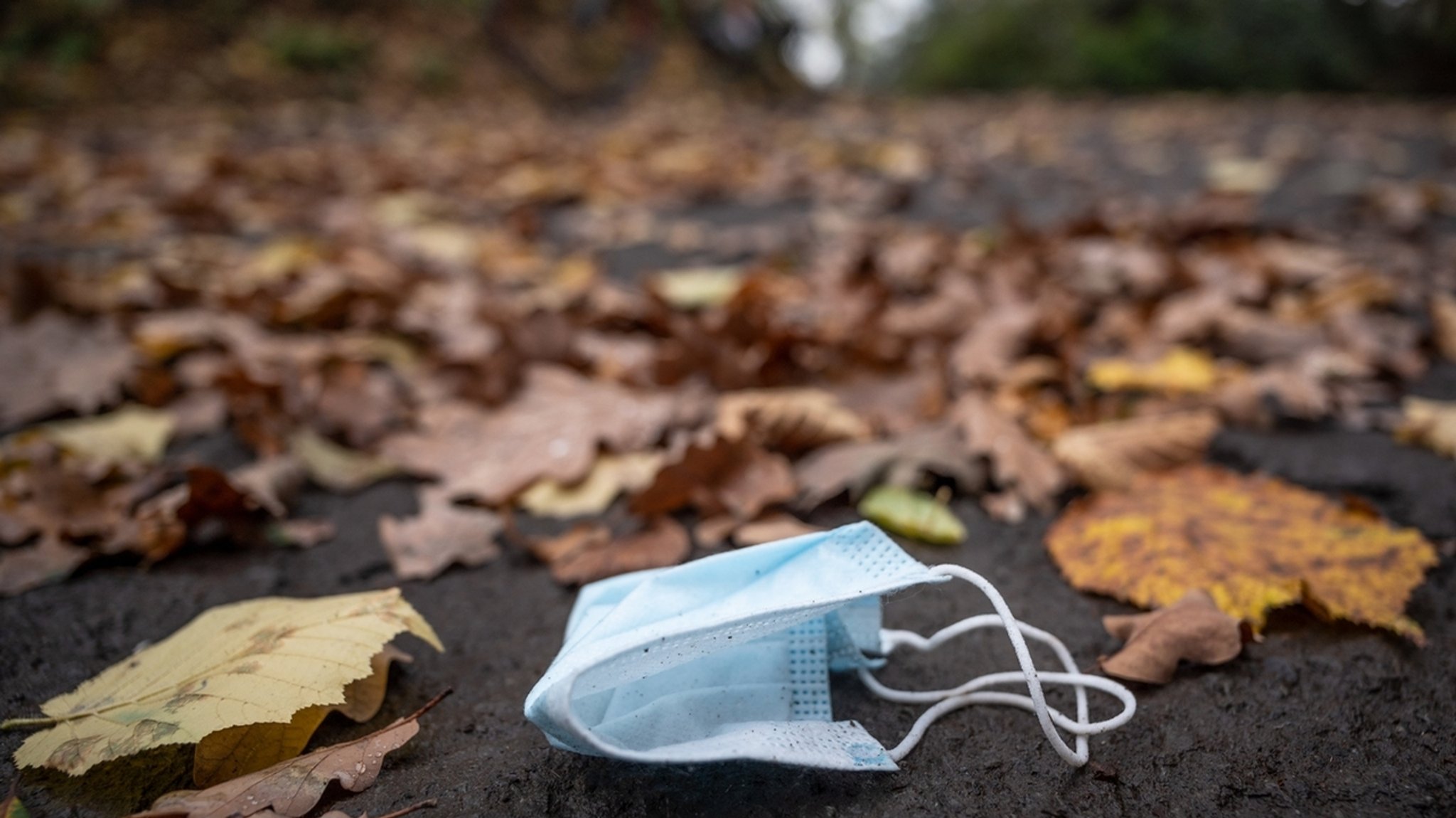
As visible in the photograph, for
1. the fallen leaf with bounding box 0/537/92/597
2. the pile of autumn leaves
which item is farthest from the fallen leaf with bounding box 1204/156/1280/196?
the fallen leaf with bounding box 0/537/92/597

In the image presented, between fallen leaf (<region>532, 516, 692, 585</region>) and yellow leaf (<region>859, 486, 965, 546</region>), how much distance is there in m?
0.29

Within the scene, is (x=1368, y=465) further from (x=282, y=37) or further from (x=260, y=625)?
(x=282, y=37)

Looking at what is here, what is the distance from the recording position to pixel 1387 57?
9.72 m

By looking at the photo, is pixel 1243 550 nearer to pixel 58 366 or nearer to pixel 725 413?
pixel 725 413

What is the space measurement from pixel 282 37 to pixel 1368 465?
7855 mm

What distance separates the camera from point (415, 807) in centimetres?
78

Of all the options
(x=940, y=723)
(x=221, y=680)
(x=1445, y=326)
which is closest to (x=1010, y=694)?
(x=940, y=723)

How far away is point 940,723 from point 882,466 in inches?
19.7

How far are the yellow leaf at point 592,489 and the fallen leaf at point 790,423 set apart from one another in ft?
0.49

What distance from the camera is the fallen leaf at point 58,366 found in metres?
1.59

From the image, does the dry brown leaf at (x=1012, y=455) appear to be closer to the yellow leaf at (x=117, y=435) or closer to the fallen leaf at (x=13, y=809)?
the fallen leaf at (x=13, y=809)

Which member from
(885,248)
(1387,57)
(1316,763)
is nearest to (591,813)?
(1316,763)

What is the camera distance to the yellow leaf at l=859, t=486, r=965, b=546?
4.06 feet

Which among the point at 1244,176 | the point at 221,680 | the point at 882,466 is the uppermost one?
the point at 221,680
